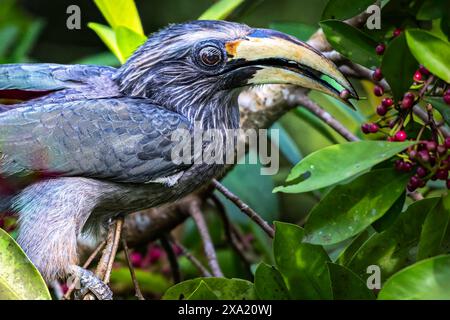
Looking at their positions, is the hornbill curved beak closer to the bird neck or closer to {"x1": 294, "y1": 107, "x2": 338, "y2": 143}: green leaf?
the bird neck

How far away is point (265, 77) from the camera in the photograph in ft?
8.66

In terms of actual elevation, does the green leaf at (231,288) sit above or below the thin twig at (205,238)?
above

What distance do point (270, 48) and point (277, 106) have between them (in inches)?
26.8

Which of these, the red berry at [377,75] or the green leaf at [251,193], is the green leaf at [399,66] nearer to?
the red berry at [377,75]

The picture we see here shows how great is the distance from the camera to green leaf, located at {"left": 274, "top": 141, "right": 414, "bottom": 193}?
6.13 feet

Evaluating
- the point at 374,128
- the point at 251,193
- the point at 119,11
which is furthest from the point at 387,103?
the point at 251,193

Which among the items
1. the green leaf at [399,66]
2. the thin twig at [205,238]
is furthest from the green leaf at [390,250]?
the thin twig at [205,238]

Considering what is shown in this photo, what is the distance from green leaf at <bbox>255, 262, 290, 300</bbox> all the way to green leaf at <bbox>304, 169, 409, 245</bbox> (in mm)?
153

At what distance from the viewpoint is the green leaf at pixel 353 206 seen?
2010 mm

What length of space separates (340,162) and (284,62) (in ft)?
2.48

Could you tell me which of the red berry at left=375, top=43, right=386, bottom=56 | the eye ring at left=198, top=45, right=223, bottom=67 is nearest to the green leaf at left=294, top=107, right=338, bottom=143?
the eye ring at left=198, top=45, right=223, bottom=67

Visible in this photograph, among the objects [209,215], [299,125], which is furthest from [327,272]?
[299,125]

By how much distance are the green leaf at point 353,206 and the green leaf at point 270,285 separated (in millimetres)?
153

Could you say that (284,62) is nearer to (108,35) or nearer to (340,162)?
(340,162)
